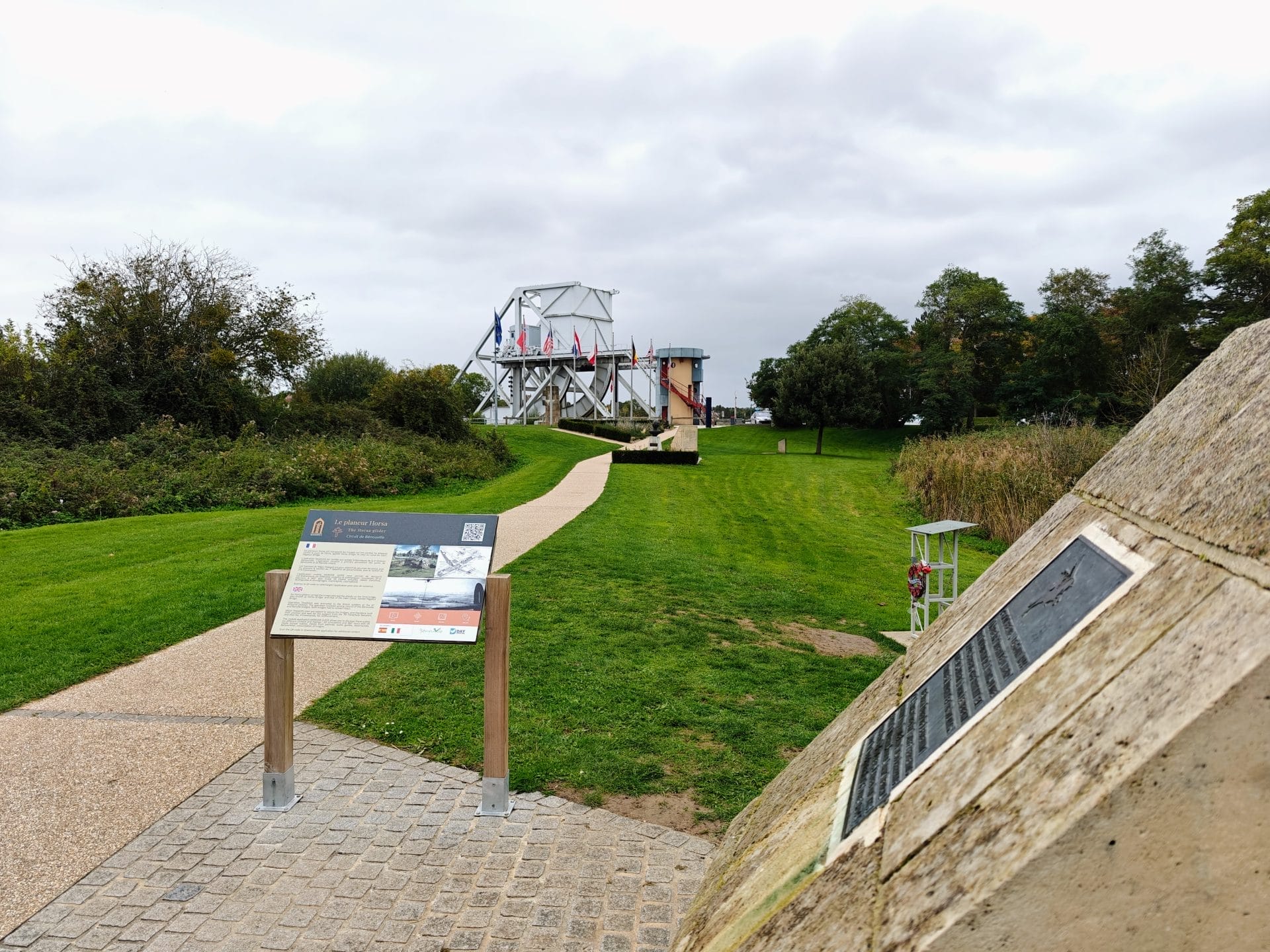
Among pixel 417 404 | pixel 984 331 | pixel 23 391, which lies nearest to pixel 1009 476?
pixel 417 404

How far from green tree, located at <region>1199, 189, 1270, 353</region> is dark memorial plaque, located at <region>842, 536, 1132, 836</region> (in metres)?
40.5

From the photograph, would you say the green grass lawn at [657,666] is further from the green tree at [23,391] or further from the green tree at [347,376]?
the green tree at [347,376]

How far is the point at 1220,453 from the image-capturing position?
5.91 feet

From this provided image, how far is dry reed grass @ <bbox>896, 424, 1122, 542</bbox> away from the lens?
1462cm

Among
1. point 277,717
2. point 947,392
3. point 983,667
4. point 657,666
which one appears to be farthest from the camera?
point 947,392

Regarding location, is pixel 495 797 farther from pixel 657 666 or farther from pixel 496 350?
pixel 496 350

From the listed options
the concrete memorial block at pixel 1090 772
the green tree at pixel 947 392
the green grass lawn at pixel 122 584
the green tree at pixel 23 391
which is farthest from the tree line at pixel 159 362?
the green tree at pixel 947 392

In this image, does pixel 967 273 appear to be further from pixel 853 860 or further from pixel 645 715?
pixel 853 860

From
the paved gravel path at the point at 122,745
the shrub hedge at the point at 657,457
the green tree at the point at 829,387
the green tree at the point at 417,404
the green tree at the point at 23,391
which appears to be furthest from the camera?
the green tree at the point at 829,387

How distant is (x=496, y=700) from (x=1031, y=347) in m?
51.8

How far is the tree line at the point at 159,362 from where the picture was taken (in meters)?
19.6

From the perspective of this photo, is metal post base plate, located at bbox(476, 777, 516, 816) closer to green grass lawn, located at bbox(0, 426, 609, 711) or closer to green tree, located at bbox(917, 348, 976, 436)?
green grass lawn, located at bbox(0, 426, 609, 711)

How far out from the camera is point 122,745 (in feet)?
17.0

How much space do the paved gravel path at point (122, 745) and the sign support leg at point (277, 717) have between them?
531 mm
